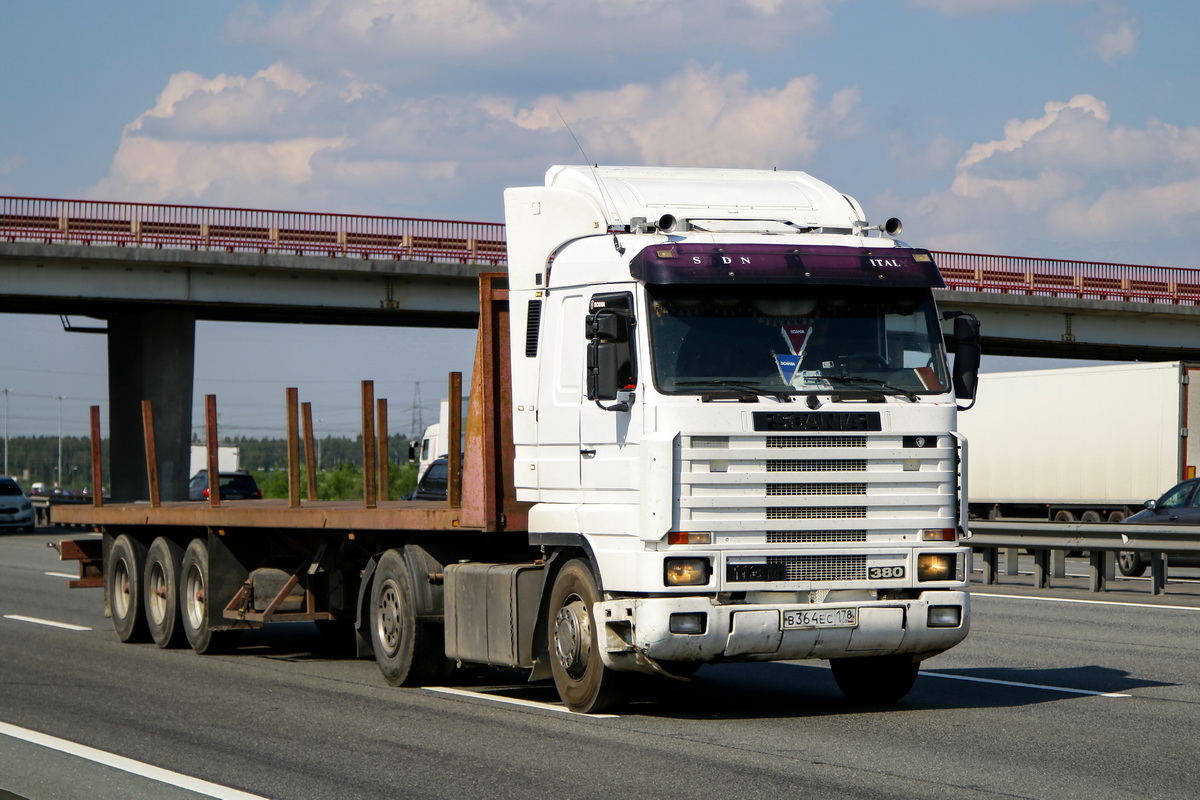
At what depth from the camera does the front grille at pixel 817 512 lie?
9641mm

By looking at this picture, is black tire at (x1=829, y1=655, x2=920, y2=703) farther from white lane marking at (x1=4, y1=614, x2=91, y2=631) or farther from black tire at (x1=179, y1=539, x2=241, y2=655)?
white lane marking at (x1=4, y1=614, x2=91, y2=631)

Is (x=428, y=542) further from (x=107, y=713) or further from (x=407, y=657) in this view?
(x=107, y=713)

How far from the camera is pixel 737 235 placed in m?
10.4

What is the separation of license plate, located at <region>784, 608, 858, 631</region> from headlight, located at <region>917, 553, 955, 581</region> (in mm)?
555

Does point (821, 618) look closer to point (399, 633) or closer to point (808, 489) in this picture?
point (808, 489)

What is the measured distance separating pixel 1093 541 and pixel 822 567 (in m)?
12.6

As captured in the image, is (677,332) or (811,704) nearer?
(677,332)

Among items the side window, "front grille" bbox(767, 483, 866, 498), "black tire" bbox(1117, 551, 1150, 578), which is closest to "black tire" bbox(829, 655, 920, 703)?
"front grille" bbox(767, 483, 866, 498)

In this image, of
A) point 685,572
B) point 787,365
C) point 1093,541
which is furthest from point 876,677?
point 1093,541

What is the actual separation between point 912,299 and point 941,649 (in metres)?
2.23

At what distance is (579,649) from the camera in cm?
1016

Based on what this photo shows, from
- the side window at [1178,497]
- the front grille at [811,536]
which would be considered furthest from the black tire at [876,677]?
the side window at [1178,497]

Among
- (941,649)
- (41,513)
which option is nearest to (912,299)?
(941,649)

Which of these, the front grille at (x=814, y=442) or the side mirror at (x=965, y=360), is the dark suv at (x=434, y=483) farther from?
the front grille at (x=814, y=442)
